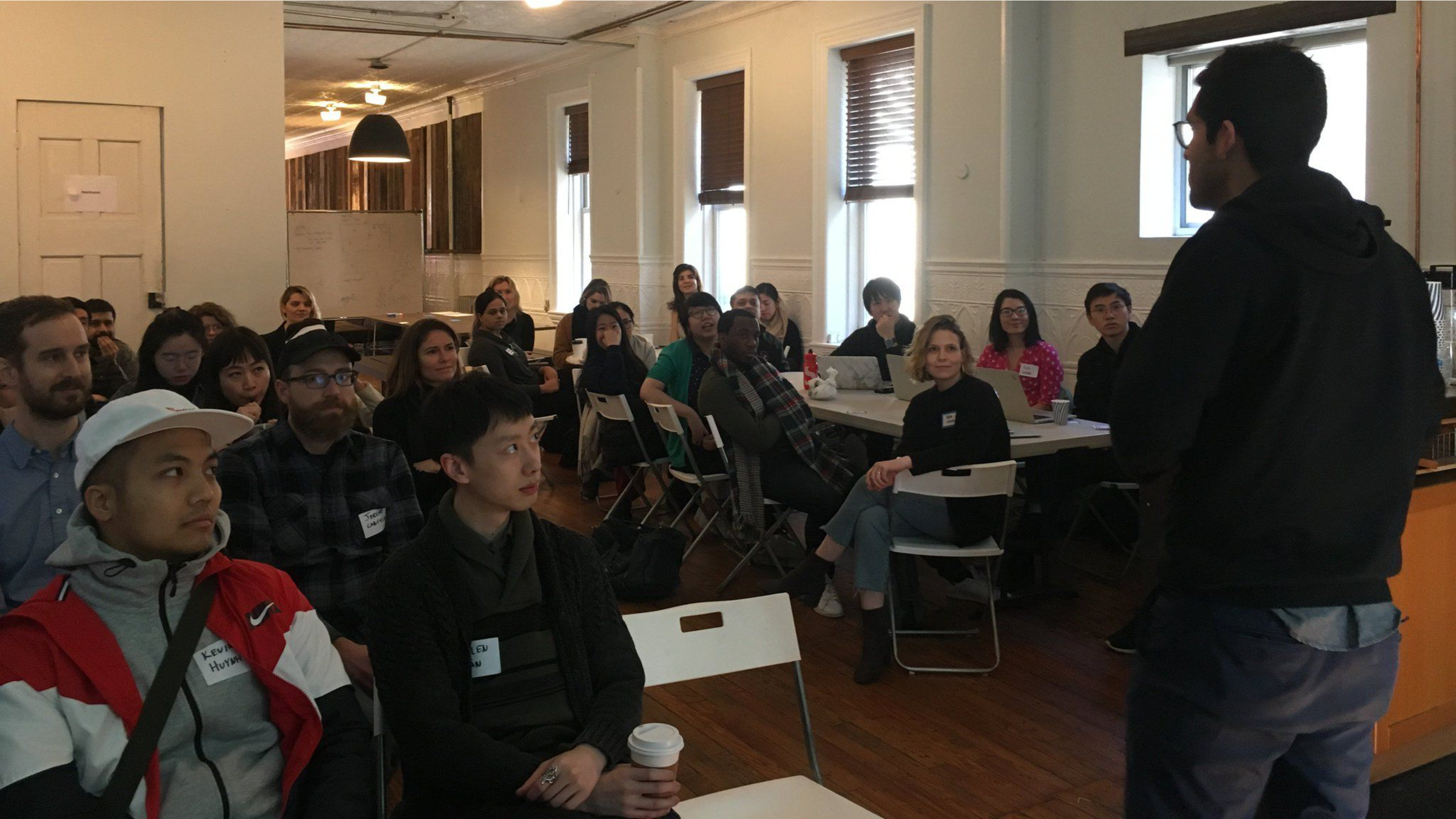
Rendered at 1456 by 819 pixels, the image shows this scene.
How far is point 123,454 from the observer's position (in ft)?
6.17

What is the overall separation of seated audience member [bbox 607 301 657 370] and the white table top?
116cm

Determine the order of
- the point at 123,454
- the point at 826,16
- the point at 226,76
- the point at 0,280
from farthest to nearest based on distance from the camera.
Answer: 1. the point at 826,16
2. the point at 226,76
3. the point at 0,280
4. the point at 123,454

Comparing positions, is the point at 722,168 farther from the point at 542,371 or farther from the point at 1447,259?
the point at 1447,259

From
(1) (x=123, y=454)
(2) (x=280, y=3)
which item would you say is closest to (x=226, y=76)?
(2) (x=280, y=3)

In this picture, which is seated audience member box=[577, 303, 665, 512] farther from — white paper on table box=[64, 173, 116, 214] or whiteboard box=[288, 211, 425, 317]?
whiteboard box=[288, 211, 425, 317]

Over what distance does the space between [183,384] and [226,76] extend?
4.55 m

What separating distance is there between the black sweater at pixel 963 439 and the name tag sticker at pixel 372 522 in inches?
78.5

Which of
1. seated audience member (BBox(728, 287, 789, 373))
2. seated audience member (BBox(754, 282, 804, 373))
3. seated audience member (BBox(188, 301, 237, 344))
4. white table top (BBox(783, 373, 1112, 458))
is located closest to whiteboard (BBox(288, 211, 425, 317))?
seated audience member (BBox(754, 282, 804, 373))

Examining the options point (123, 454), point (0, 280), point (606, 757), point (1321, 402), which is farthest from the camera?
point (0, 280)

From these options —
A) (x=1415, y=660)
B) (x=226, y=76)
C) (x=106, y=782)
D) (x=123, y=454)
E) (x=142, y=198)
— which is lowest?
(x=1415, y=660)

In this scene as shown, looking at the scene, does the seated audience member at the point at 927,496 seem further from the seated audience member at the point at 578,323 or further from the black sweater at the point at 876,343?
the seated audience member at the point at 578,323

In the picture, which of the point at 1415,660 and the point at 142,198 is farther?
the point at 142,198

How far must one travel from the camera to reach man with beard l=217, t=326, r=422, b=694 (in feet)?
9.39

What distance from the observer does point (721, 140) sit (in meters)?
10.6
